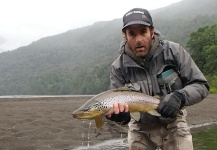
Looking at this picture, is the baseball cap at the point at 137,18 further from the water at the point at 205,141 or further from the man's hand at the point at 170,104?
the water at the point at 205,141

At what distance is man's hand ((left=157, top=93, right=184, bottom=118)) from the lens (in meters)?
4.28

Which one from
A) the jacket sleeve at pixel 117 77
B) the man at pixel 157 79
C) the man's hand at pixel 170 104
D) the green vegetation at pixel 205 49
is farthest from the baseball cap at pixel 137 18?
the green vegetation at pixel 205 49

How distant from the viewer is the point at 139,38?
177 inches

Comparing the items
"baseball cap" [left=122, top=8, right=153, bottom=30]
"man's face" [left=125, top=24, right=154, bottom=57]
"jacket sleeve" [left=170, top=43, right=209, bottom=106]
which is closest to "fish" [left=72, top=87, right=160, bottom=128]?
"jacket sleeve" [left=170, top=43, right=209, bottom=106]

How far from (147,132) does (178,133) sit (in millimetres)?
447

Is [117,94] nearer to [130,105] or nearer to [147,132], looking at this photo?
[130,105]

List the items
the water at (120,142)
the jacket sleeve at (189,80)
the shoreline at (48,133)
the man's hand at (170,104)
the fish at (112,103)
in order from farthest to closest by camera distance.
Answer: the shoreline at (48,133)
the water at (120,142)
the jacket sleeve at (189,80)
the man's hand at (170,104)
the fish at (112,103)

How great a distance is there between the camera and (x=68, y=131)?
15.1 metres

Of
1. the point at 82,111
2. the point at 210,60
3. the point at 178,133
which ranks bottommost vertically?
the point at 178,133

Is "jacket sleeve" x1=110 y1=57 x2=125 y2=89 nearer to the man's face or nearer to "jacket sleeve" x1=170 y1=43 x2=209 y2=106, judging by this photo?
the man's face

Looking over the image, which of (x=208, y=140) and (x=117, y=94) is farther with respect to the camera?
(x=208, y=140)

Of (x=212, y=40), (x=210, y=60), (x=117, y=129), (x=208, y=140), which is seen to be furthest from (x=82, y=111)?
(x=212, y=40)

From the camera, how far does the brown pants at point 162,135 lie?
4.75 m

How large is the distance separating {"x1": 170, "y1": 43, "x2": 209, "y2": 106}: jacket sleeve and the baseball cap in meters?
0.51
